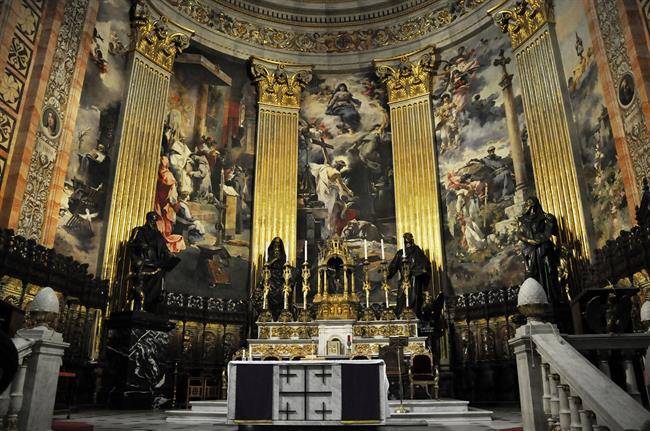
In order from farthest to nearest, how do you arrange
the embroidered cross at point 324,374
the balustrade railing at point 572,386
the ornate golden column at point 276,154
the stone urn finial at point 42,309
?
the ornate golden column at point 276,154 → the embroidered cross at point 324,374 → the stone urn finial at point 42,309 → the balustrade railing at point 572,386

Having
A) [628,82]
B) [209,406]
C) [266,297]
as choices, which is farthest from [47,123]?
[628,82]

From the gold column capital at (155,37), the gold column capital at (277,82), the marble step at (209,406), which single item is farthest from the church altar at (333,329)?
the gold column capital at (155,37)

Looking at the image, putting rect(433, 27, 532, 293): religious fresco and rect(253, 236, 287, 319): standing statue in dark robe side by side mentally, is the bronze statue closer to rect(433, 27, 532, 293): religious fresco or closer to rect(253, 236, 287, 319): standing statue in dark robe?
rect(253, 236, 287, 319): standing statue in dark robe

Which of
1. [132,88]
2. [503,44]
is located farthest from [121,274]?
[503,44]

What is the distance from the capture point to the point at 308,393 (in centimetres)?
585

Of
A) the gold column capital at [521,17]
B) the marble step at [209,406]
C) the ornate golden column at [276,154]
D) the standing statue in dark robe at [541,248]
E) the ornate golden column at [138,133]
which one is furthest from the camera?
the ornate golden column at [276,154]

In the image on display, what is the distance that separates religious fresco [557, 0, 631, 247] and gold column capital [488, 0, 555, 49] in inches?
20.0

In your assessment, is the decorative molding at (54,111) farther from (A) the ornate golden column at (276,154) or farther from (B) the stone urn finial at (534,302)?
(B) the stone urn finial at (534,302)

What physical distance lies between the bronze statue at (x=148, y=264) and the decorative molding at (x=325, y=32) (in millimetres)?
7841

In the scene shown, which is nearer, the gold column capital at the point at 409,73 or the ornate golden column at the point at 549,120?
the ornate golden column at the point at 549,120

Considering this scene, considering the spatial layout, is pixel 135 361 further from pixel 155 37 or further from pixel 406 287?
pixel 155 37

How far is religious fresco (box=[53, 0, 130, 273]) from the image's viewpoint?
36.9ft

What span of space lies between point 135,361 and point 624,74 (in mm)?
10616

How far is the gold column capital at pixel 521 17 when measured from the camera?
13234 mm
